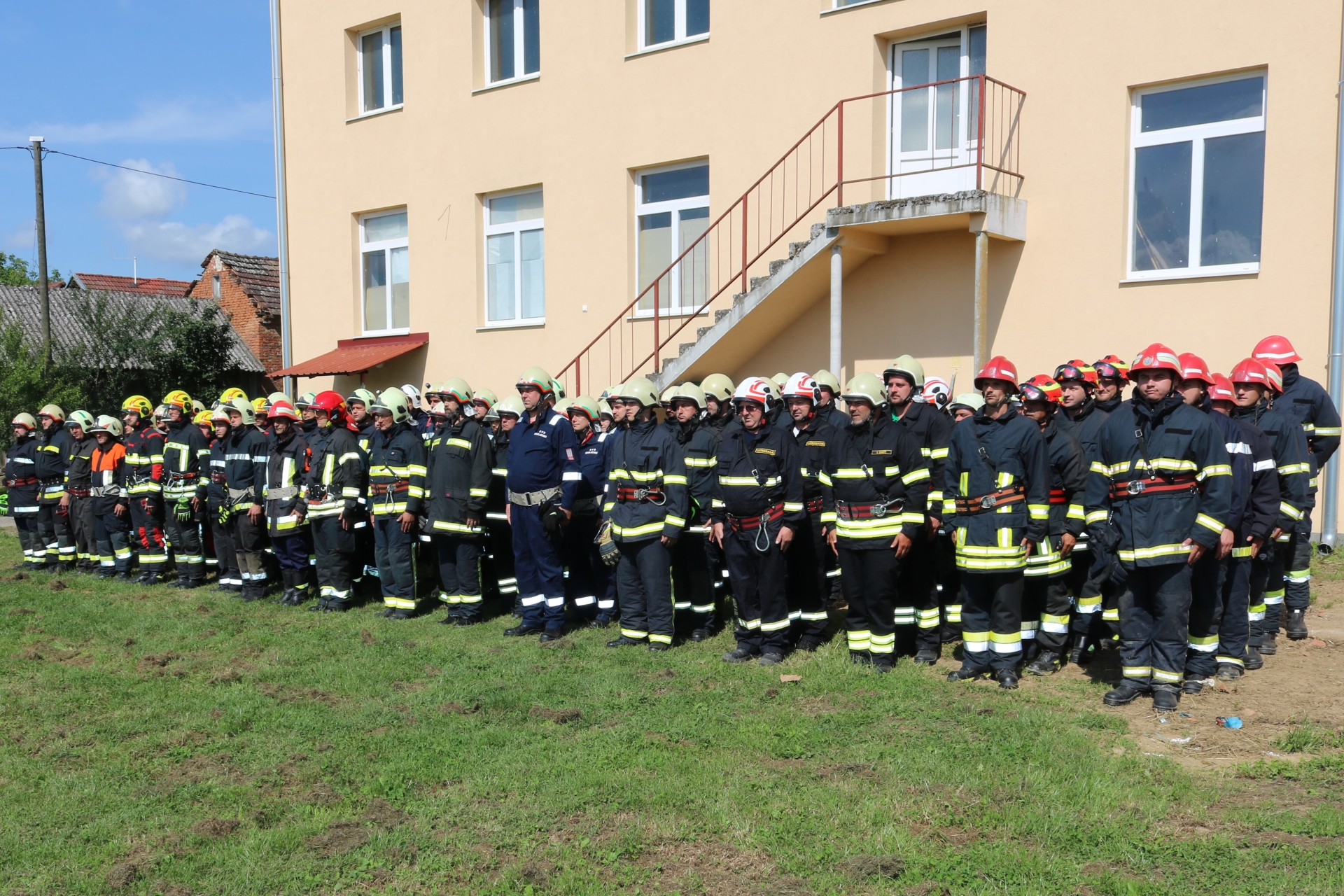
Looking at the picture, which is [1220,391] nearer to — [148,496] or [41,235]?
[148,496]

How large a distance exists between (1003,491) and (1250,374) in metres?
2.25

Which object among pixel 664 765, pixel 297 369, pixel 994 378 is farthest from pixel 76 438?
pixel 994 378

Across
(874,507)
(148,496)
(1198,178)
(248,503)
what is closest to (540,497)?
(874,507)

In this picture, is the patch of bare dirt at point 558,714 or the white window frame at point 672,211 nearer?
the patch of bare dirt at point 558,714

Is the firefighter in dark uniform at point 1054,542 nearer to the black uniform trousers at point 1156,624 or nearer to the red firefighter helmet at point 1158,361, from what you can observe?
the black uniform trousers at point 1156,624

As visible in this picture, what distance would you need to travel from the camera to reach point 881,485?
7.04m

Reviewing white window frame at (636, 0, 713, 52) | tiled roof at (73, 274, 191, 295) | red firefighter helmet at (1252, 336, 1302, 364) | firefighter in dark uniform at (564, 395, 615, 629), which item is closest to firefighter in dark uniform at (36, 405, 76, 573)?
firefighter in dark uniform at (564, 395, 615, 629)

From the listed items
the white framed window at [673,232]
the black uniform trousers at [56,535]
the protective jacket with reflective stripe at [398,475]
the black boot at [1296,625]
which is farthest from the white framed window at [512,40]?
the black boot at [1296,625]

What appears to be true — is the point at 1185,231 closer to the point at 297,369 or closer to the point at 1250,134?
the point at 1250,134

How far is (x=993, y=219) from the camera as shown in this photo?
10820mm

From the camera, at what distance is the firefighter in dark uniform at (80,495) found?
1252cm

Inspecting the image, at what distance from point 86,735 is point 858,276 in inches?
367

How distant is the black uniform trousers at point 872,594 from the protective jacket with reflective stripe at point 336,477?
16.5ft

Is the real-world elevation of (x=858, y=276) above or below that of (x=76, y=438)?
above
